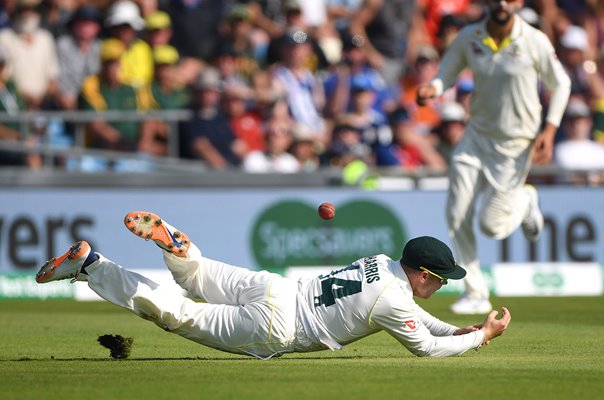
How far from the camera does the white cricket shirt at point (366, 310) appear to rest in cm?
781

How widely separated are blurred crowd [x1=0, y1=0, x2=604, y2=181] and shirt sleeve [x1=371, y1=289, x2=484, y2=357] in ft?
29.5

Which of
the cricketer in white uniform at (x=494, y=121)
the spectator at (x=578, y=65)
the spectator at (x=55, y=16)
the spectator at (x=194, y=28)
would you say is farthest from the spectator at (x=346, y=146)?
the cricketer in white uniform at (x=494, y=121)

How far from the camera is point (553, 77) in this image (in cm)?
1190

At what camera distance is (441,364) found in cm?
808

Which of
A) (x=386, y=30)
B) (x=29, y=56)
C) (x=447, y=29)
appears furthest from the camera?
(x=386, y=30)

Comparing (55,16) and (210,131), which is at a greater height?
(55,16)

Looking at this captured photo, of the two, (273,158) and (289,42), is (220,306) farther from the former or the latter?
(289,42)

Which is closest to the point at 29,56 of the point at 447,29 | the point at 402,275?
the point at 447,29

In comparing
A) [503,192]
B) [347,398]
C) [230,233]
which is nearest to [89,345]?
[347,398]

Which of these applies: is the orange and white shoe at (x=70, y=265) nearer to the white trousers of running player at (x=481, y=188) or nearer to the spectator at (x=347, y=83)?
the white trousers of running player at (x=481, y=188)

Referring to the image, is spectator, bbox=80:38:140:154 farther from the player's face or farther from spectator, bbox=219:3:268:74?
the player's face

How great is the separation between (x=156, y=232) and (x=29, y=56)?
31.7ft

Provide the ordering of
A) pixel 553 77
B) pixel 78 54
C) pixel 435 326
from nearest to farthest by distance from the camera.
Result: pixel 435 326, pixel 553 77, pixel 78 54

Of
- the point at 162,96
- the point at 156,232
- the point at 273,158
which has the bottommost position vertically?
the point at 273,158
